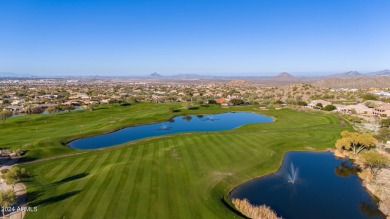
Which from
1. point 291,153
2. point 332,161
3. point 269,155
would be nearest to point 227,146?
point 269,155

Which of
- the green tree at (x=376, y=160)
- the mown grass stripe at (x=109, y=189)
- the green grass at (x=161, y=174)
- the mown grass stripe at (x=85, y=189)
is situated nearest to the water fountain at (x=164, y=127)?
the green grass at (x=161, y=174)

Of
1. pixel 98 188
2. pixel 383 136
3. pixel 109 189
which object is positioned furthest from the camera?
pixel 383 136

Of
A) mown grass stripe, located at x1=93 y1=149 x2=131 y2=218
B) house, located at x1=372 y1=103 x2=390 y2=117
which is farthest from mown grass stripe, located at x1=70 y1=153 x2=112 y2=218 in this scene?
house, located at x1=372 y1=103 x2=390 y2=117

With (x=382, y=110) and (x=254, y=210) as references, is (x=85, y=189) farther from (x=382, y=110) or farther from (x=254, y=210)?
(x=382, y=110)

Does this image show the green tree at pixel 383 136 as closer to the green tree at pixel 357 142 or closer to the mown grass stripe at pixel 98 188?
the green tree at pixel 357 142

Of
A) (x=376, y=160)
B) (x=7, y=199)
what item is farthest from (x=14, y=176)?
(x=376, y=160)

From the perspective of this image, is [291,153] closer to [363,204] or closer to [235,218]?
[363,204]

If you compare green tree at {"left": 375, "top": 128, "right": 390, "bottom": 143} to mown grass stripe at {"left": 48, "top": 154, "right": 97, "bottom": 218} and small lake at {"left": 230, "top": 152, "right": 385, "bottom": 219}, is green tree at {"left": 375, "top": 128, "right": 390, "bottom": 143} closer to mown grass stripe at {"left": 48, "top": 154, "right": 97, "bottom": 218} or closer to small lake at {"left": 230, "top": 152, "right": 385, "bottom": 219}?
small lake at {"left": 230, "top": 152, "right": 385, "bottom": 219}
